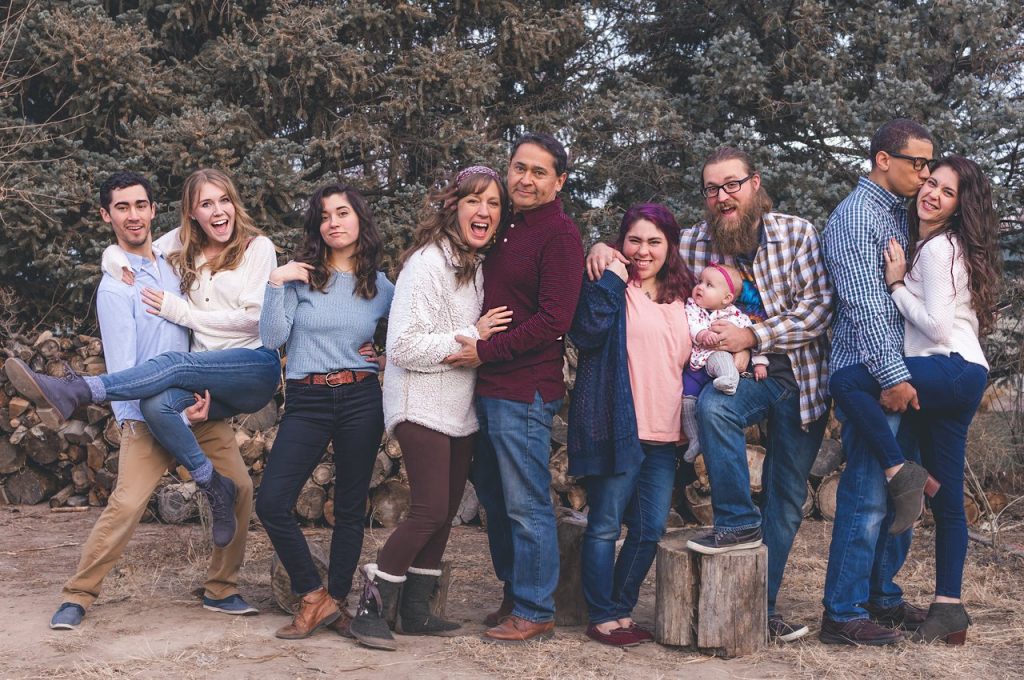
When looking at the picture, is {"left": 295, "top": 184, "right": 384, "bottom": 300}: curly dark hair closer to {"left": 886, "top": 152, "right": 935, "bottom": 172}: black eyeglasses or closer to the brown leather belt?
the brown leather belt

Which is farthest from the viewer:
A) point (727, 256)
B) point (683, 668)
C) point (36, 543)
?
point (36, 543)

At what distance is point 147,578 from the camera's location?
5637 mm

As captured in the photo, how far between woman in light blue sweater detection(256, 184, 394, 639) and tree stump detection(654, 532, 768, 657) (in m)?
1.50

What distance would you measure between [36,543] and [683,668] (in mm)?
4481

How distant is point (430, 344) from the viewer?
4367 mm

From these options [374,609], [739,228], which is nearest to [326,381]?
[374,609]

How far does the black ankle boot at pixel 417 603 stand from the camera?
15.4 ft

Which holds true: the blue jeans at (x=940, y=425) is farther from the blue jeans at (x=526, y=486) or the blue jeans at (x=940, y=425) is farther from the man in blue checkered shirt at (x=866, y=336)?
the blue jeans at (x=526, y=486)

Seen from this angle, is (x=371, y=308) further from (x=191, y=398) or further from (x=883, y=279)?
(x=883, y=279)

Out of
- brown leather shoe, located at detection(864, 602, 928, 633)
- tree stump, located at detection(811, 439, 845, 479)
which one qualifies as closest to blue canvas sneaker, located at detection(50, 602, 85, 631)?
brown leather shoe, located at detection(864, 602, 928, 633)

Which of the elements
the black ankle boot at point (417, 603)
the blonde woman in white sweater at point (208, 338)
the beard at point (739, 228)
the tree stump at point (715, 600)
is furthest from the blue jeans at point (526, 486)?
the blonde woman in white sweater at point (208, 338)

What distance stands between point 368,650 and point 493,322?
1.57m

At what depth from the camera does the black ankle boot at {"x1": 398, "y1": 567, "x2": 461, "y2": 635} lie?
4.69 meters

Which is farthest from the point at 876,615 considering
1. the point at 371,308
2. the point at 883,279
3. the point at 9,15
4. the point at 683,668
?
the point at 9,15
